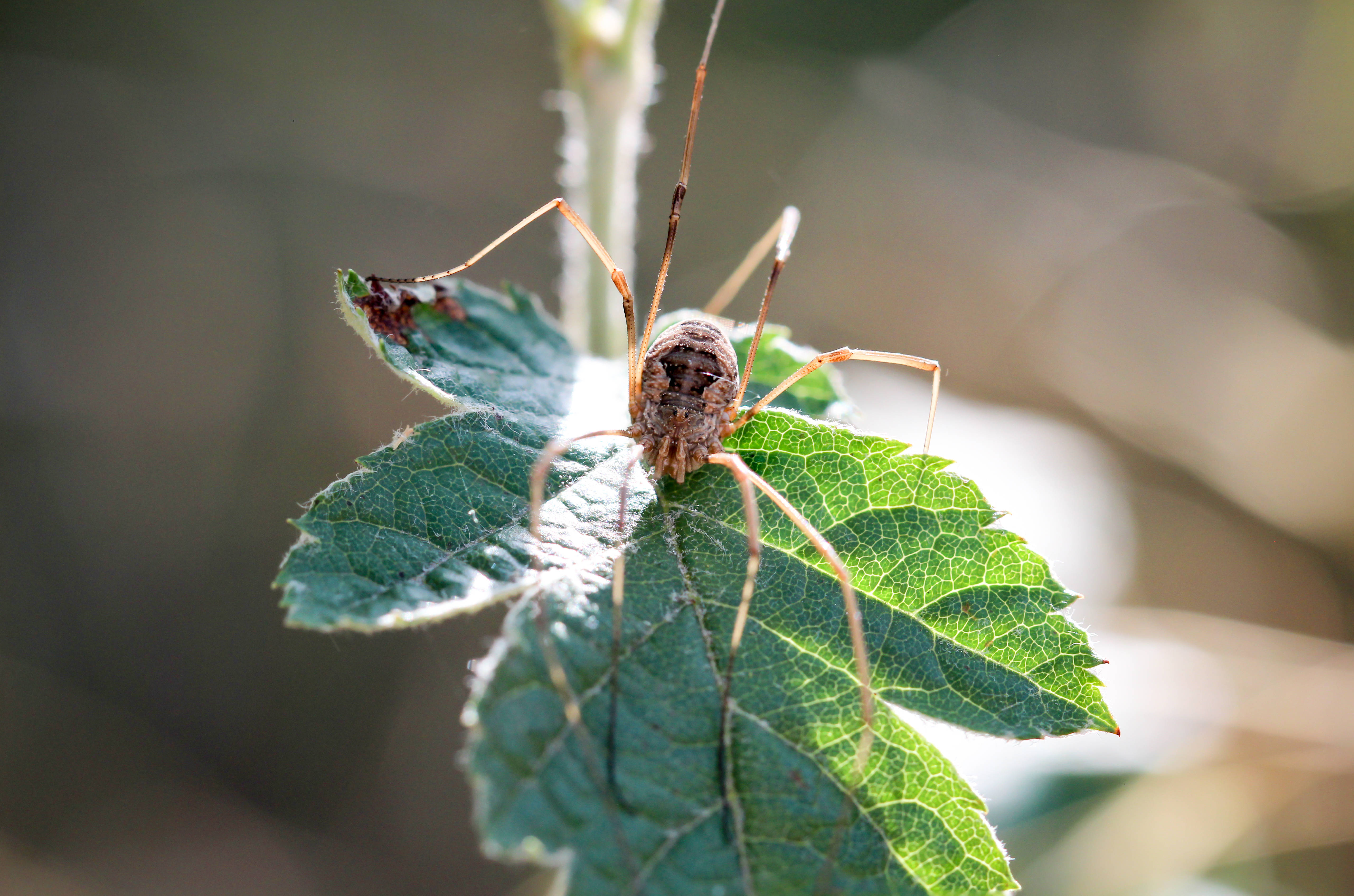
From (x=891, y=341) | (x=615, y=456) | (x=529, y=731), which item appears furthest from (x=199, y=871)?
(x=891, y=341)

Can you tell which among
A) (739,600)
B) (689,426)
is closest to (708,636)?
(739,600)

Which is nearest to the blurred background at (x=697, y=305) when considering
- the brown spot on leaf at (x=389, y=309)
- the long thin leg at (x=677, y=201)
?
the brown spot on leaf at (x=389, y=309)

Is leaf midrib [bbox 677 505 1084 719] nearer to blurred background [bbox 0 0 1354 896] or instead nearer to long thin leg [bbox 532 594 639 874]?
long thin leg [bbox 532 594 639 874]

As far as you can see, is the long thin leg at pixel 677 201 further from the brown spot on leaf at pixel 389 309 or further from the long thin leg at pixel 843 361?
the brown spot on leaf at pixel 389 309

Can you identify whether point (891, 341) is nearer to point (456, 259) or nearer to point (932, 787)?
point (456, 259)

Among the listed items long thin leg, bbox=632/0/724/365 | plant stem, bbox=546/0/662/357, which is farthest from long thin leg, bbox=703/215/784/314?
plant stem, bbox=546/0/662/357

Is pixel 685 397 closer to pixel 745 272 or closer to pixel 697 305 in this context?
pixel 745 272
